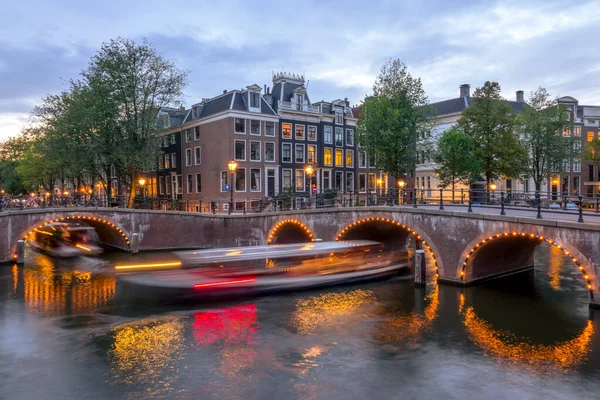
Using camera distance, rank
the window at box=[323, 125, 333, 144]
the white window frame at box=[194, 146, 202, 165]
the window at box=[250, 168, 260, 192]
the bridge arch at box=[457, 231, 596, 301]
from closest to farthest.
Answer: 1. the bridge arch at box=[457, 231, 596, 301]
2. the window at box=[250, 168, 260, 192]
3. the white window frame at box=[194, 146, 202, 165]
4. the window at box=[323, 125, 333, 144]

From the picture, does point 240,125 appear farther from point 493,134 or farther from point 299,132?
point 493,134

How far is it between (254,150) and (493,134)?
76.0 feet

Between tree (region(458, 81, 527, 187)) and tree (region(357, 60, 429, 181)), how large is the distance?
20.5 ft

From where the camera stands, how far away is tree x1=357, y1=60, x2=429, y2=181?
119 ft

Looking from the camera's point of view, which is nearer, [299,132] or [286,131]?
[286,131]

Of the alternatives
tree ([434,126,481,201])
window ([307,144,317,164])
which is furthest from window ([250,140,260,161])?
tree ([434,126,481,201])

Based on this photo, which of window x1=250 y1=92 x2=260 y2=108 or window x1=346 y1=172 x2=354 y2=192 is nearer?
window x1=250 y1=92 x2=260 y2=108

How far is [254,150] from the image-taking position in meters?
47.1

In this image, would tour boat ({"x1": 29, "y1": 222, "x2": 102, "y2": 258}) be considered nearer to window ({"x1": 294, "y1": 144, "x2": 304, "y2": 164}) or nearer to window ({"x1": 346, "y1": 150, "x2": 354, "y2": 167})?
window ({"x1": 294, "y1": 144, "x2": 304, "y2": 164})

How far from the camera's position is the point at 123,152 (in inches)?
1548

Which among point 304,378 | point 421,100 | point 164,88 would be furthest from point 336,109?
point 304,378

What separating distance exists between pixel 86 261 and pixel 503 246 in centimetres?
2732

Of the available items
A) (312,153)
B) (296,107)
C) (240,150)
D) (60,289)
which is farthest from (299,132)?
(60,289)

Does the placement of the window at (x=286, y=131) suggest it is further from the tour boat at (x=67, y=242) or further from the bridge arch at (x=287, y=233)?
the tour boat at (x=67, y=242)
